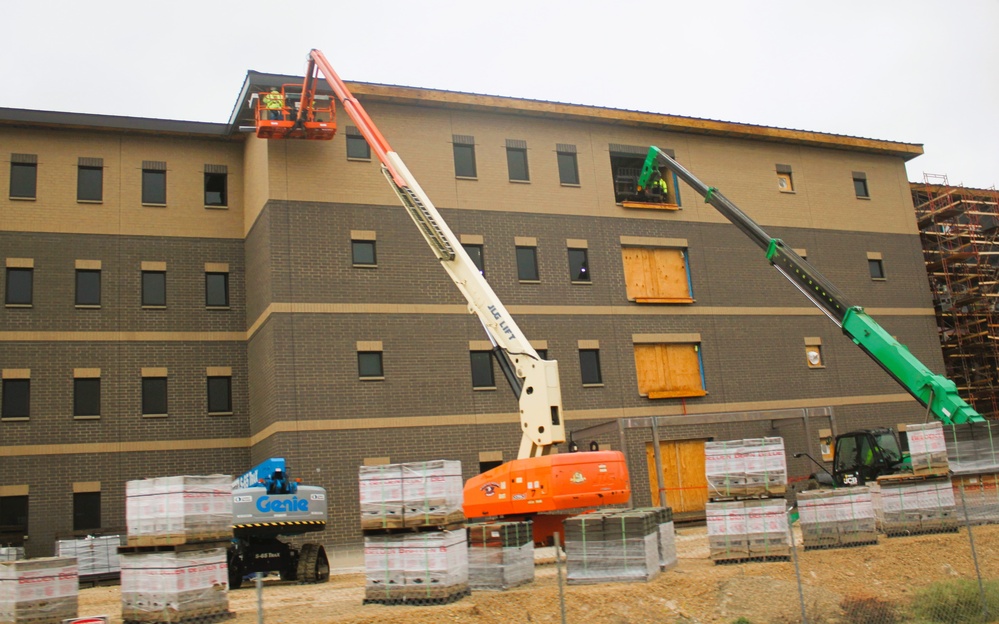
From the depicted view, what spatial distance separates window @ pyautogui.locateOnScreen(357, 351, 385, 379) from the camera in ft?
101

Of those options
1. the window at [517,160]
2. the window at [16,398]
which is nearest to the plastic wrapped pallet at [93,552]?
the window at [16,398]

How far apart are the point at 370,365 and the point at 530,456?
10.2 meters

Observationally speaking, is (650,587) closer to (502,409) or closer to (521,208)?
(502,409)

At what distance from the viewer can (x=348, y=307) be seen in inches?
1222

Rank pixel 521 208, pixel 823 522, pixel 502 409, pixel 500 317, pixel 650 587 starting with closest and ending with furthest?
pixel 650 587
pixel 823 522
pixel 500 317
pixel 502 409
pixel 521 208

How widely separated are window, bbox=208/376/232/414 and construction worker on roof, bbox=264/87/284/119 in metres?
8.67

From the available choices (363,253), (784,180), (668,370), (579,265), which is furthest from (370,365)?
(784,180)

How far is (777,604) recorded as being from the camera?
16.7 meters

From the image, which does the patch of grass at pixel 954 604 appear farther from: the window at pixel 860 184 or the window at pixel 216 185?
the window at pixel 860 184

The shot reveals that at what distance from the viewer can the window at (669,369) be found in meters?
34.9

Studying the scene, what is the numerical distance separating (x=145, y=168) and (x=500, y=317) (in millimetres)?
15807

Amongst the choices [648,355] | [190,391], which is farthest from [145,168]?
[648,355]

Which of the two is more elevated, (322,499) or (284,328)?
(284,328)

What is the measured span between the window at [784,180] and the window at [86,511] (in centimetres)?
2723
